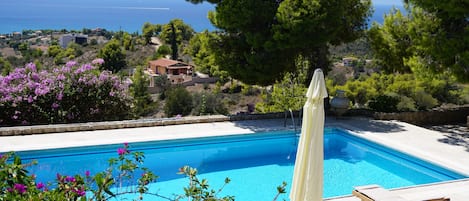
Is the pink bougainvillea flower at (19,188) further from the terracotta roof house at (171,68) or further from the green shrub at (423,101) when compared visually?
the terracotta roof house at (171,68)

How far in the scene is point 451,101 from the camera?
15.6 m

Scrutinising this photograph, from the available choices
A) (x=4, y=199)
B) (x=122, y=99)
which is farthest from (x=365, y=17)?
(x=4, y=199)

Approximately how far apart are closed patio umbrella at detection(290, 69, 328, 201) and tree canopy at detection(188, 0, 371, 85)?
651 centimetres

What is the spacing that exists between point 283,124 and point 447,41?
13.6ft

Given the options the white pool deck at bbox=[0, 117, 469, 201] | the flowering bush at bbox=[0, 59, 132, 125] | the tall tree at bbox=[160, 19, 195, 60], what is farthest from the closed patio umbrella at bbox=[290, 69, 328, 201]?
the tall tree at bbox=[160, 19, 195, 60]

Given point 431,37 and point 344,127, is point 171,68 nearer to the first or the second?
point 344,127

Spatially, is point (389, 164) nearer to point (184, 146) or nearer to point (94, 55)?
point (184, 146)

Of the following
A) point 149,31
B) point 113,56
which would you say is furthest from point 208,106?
point 149,31

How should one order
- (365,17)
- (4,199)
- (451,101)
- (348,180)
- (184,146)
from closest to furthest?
(4,199) < (348,180) < (184,146) < (365,17) < (451,101)

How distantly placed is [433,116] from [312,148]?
9.44 meters

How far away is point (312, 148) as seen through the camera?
417 cm

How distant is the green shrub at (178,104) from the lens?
52.1ft

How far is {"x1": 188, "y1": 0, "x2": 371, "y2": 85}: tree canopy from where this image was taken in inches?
419

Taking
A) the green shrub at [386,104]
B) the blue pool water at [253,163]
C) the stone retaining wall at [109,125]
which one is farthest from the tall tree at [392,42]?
the stone retaining wall at [109,125]
